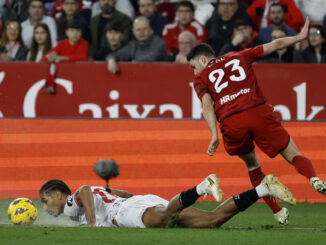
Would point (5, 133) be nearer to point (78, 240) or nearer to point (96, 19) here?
point (96, 19)

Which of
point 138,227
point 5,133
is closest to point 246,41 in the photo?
point 5,133

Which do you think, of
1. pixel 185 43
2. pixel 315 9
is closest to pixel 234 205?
pixel 185 43

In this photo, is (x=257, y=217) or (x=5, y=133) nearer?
(x=257, y=217)

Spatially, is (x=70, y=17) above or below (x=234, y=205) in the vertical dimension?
above

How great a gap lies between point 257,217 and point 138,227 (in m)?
2.19

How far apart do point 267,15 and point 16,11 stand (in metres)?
5.46

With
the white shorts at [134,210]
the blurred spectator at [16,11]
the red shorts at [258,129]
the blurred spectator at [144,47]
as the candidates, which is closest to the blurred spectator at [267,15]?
the blurred spectator at [144,47]

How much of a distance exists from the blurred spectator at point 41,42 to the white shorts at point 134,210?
24.1 ft

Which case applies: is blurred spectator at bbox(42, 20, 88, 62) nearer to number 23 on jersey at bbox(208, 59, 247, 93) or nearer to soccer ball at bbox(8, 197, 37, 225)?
soccer ball at bbox(8, 197, 37, 225)

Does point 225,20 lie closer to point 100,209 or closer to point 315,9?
point 315,9

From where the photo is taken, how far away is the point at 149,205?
9016 millimetres

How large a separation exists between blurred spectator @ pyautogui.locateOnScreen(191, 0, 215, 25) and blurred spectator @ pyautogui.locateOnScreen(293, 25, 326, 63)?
6.89 ft

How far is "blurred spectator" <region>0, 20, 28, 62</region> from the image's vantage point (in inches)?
643

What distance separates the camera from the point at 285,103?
14586 millimetres
